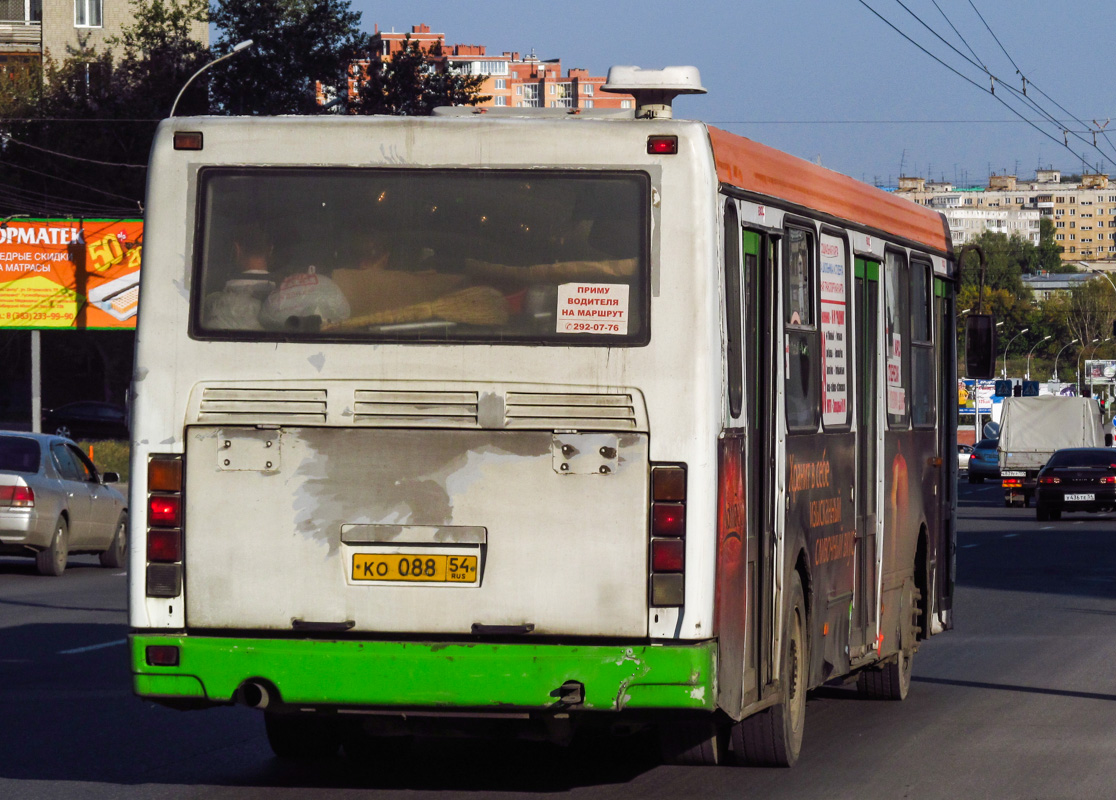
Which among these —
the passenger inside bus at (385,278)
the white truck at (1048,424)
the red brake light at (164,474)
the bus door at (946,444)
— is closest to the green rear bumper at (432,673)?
the red brake light at (164,474)

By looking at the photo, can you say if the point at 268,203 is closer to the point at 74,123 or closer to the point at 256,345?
the point at 256,345

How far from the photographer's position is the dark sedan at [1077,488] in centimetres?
3909

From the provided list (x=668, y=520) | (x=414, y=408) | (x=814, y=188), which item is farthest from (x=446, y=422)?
(x=814, y=188)

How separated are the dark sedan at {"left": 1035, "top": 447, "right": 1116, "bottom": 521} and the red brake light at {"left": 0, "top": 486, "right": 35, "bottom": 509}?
23361 millimetres

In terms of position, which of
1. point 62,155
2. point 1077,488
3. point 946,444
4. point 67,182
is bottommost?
point 1077,488

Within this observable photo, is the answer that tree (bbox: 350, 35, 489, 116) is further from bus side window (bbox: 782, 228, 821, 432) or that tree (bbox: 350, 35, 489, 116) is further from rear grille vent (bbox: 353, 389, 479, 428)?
rear grille vent (bbox: 353, 389, 479, 428)

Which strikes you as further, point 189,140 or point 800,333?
point 800,333

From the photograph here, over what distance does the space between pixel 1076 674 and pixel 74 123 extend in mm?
52123

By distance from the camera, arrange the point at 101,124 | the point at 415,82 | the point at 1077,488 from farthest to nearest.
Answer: the point at 101,124, the point at 415,82, the point at 1077,488

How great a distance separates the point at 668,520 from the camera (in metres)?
7.25

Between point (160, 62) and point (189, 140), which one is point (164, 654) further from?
point (160, 62)

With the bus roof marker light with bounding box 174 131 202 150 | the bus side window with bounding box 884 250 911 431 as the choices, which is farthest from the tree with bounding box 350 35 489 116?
the bus roof marker light with bounding box 174 131 202 150

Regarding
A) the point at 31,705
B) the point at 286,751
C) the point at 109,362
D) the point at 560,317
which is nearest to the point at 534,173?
the point at 560,317

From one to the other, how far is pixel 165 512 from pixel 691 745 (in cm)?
260
